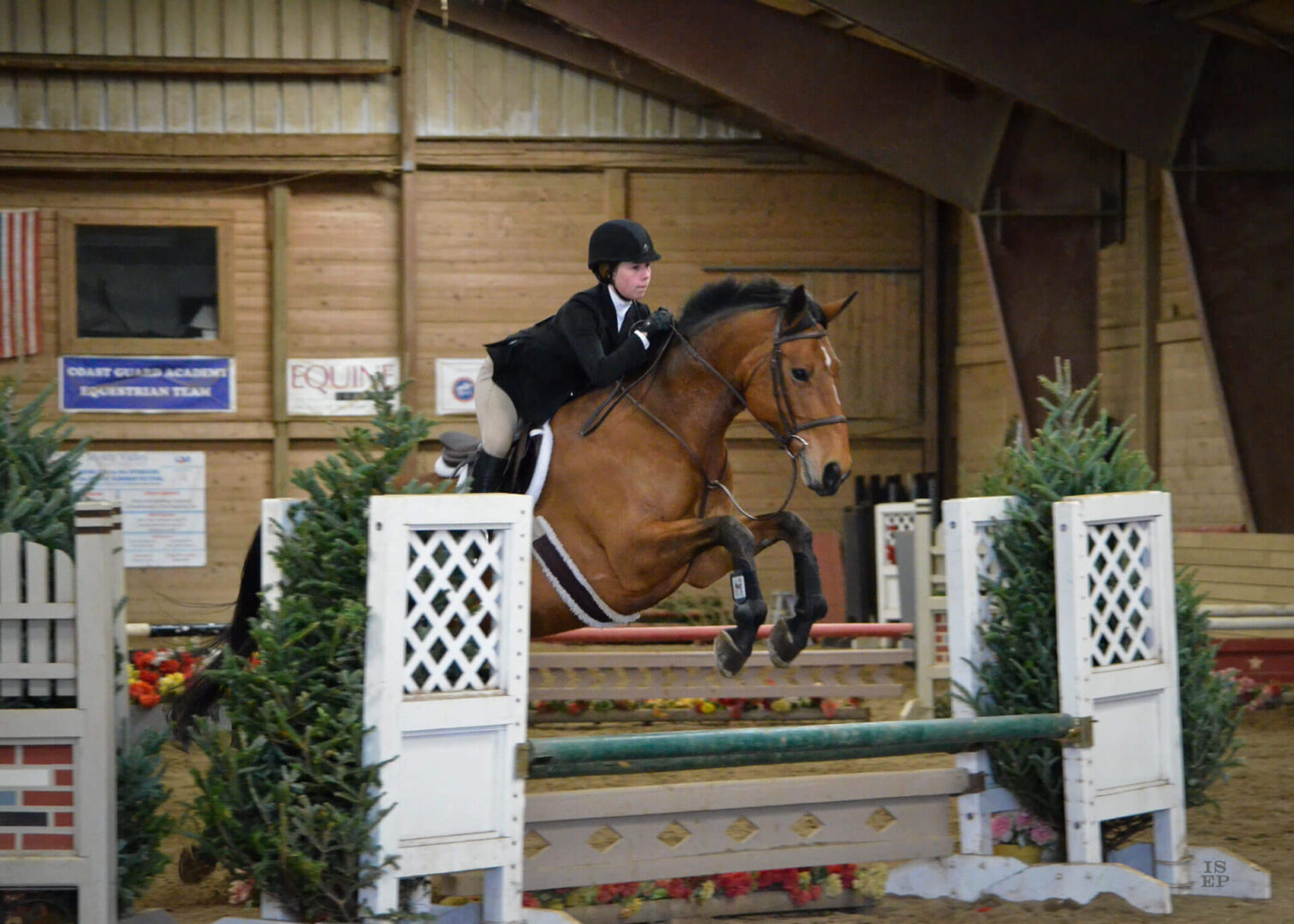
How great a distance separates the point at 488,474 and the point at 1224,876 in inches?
90.1

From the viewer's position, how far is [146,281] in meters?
11.4

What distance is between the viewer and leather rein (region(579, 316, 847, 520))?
373 cm

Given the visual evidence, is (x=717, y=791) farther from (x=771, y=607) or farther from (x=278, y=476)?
(x=278, y=476)

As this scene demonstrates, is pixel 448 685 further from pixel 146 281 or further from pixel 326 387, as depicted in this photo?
pixel 146 281

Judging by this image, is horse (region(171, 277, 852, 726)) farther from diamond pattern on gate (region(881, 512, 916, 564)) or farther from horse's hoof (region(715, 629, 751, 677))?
diamond pattern on gate (region(881, 512, 916, 564))

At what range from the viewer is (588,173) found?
11836mm

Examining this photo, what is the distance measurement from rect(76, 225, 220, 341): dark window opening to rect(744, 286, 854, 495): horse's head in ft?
28.5

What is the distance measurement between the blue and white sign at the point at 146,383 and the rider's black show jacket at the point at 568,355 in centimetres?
798

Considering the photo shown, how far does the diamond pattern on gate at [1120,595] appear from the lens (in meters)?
3.40

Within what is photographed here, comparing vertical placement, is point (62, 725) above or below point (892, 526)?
below

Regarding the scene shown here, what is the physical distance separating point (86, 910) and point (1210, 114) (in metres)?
7.26

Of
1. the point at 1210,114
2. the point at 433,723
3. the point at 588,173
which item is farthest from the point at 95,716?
the point at 588,173

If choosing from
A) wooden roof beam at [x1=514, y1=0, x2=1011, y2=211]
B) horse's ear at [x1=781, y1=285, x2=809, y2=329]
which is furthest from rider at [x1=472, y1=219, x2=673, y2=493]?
wooden roof beam at [x1=514, y1=0, x2=1011, y2=211]

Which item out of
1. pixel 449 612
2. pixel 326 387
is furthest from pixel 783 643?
pixel 326 387
